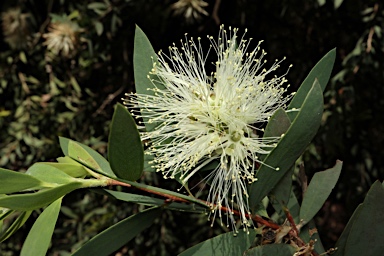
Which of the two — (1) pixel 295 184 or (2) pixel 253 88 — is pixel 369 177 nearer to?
(1) pixel 295 184

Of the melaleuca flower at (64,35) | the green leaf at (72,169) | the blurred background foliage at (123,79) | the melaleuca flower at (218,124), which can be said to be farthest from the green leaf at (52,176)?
the melaleuca flower at (64,35)

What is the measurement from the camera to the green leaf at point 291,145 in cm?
79

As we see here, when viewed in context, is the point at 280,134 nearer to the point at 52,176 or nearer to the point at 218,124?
the point at 218,124

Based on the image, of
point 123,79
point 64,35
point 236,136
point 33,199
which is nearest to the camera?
point 33,199

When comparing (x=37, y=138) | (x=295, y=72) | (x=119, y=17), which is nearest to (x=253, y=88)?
(x=295, y=72)

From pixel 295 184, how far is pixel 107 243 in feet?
3.27

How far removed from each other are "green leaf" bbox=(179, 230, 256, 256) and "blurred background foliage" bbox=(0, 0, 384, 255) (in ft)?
2.91

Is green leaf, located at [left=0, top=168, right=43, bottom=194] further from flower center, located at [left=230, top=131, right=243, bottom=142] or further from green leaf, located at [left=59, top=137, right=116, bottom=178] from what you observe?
flower center, located at [left=230, top=131, right=243, bottom=142]

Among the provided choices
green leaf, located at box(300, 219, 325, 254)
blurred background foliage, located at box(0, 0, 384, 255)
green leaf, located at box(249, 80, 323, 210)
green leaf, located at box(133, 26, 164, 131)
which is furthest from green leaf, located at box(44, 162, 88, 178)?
blurred background foliage, located at box(0, 0, 384, 255)

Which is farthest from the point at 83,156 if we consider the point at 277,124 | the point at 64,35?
the point at 64,35

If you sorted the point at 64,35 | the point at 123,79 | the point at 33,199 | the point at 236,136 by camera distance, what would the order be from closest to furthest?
the point at 33,199, the point at 236,136, the point at 64,35, the point at 123,79

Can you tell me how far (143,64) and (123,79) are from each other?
3.48 feet

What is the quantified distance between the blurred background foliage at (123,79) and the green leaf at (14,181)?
98 centimetres

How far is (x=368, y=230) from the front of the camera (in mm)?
858
